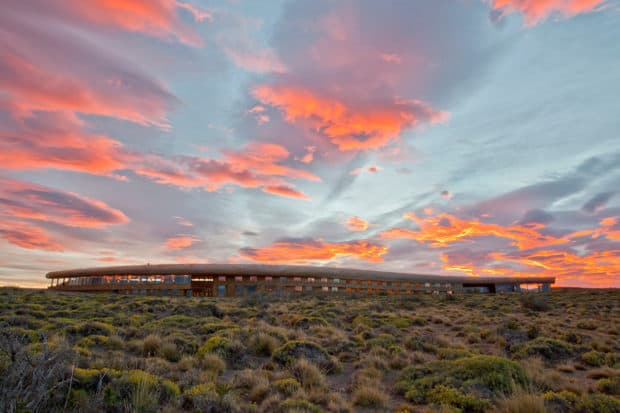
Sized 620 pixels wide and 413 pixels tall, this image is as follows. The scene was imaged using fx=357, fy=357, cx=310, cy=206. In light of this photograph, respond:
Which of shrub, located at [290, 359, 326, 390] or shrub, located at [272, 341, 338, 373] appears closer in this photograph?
shrub, located at [290, 359, 326, 390]

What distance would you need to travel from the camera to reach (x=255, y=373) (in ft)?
35.1

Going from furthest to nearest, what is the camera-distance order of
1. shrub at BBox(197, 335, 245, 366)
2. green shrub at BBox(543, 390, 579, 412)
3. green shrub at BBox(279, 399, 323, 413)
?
1. shrub at BBox(197, 335, 245, 366)
2. green shrub at BBox(543, 390, 579, 412)
3. green shrub at BBox(279, 399, 323, 413)

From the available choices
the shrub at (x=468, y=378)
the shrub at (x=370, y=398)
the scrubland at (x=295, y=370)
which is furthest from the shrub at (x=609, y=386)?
the shrub at (x=370, y=398)

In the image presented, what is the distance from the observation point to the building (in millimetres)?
64875

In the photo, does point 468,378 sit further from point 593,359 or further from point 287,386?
point 593,359

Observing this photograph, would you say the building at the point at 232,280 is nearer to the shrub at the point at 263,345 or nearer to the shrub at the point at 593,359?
the shrub at the point at 263,345

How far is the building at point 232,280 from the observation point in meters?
64.9

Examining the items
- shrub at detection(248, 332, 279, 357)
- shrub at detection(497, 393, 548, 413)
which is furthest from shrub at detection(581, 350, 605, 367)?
shrub at detection(248, 332, 279, 357)

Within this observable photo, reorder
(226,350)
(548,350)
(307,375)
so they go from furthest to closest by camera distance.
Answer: (548,350) < (226,350) < (307,375)

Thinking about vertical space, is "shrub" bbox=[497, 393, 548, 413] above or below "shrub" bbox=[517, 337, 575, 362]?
above

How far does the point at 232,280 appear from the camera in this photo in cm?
6581

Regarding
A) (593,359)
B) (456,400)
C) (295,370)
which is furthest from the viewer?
(593,359)

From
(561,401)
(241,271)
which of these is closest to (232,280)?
(241,271)

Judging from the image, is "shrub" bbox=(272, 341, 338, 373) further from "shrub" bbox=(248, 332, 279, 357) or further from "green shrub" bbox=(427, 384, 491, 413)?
"green shrub" bbox=(427, 384, 491, 413)
